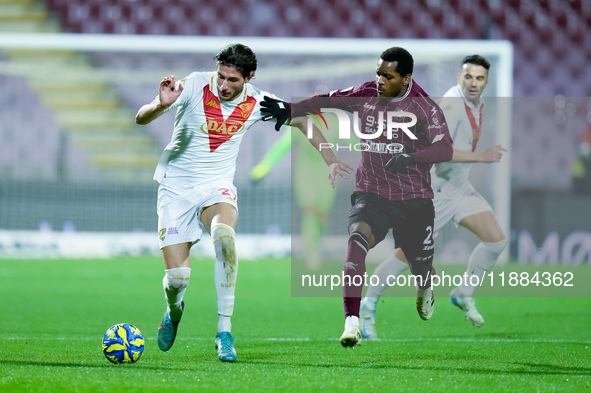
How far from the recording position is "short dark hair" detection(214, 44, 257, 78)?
16.2 ft

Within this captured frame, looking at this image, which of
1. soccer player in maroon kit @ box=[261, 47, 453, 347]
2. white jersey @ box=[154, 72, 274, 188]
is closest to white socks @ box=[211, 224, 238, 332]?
white jersey @ box=[154, 72, 274, 188]

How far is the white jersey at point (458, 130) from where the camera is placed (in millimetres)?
6645

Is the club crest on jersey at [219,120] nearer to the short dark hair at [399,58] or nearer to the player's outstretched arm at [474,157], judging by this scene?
the short dark hair at [399,58]

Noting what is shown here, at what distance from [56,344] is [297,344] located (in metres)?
1.61

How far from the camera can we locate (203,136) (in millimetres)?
5230

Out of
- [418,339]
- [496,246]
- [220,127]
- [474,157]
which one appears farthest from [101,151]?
[418,339]

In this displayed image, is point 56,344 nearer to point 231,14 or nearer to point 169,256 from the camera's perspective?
point 169,256

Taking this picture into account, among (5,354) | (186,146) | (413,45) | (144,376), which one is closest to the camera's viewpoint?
(144,376)

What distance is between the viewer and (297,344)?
557 centimetres

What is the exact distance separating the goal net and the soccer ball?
858 cm

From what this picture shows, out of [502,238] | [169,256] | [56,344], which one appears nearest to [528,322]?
[502,238]

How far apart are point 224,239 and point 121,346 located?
86cm

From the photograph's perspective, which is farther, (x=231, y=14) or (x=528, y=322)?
(x=231, y=14)

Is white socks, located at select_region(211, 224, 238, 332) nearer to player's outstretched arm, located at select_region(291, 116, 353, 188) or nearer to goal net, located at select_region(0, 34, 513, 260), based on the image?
player's outstretched arm, located at select_region(291, 116, 353, 188)
